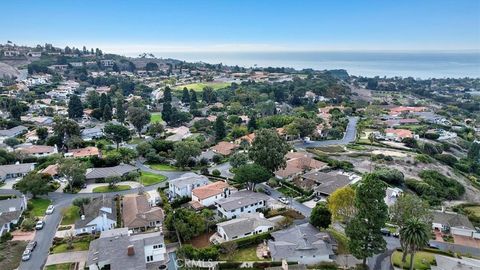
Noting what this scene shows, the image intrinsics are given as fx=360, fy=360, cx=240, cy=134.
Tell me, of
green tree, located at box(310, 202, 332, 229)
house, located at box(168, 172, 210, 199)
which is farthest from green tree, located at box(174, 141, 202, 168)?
green tree, located at box(310, 202, 332, 229)

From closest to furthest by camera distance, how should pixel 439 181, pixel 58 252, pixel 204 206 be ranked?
1. pixel 58 252
2. pixel 204 206
3. pixel 439 181

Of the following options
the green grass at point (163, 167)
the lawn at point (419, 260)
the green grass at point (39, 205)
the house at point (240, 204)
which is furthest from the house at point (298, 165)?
the green grass at point (39, 205)

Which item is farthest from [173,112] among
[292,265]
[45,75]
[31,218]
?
[45,75]

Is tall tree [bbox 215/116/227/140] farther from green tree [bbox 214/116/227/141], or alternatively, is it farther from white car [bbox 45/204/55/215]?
white car [bbox 45/204/55/215]

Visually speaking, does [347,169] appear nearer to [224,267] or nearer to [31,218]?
[224,267]

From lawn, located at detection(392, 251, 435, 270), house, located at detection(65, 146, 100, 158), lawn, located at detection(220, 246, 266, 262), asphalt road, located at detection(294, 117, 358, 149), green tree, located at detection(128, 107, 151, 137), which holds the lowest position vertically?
lawn, located at detection(220, 246, 266, 262)

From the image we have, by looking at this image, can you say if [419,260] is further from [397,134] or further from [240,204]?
[397,134]
